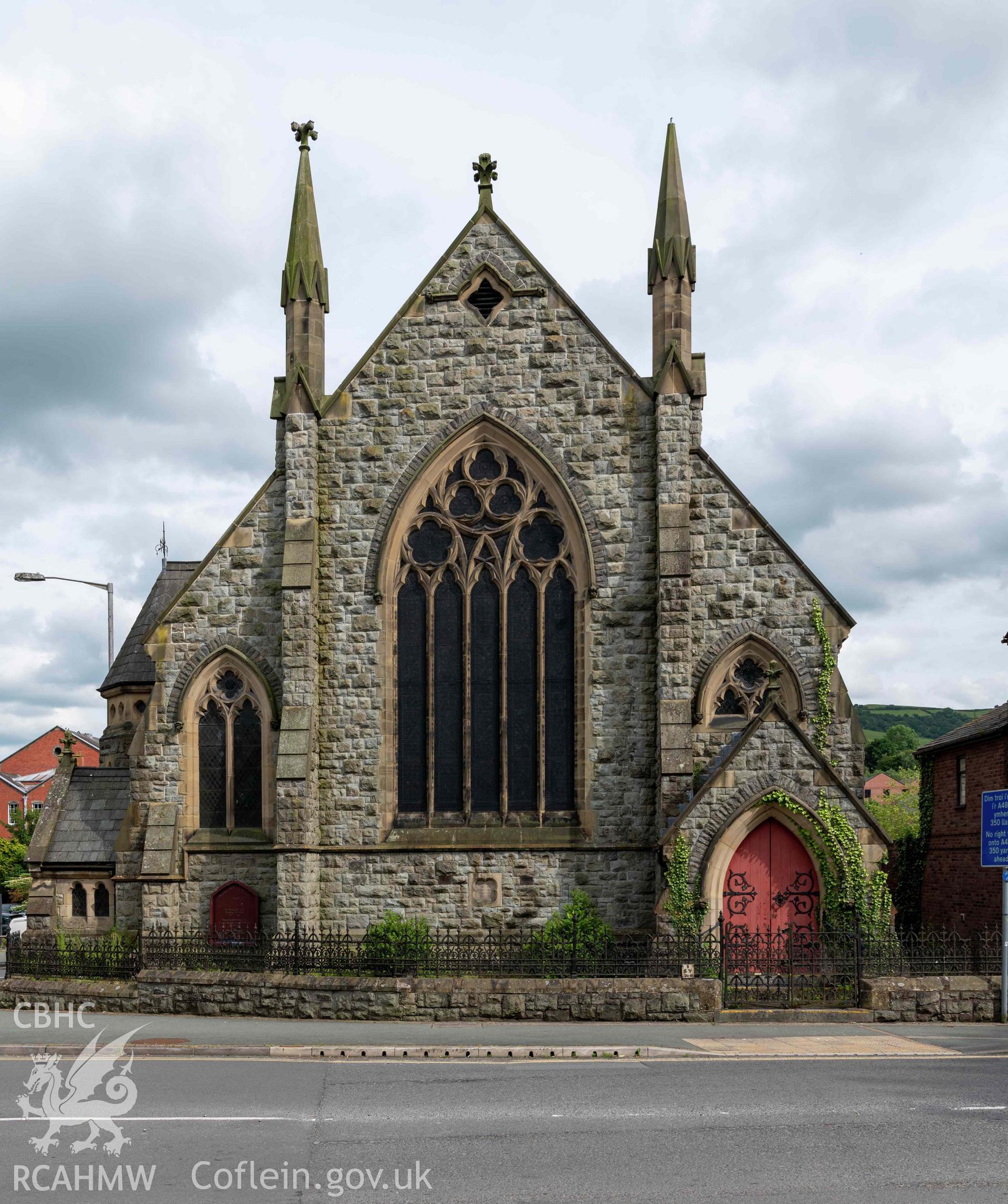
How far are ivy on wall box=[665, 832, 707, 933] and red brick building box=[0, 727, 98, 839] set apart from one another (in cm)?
5046

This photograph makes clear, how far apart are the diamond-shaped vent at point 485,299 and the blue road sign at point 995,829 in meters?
12.0

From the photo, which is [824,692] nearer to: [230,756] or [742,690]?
[742,690]

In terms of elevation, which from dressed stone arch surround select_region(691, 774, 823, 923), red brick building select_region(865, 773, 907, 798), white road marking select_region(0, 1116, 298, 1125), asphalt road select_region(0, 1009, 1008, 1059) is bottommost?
asphalt road select_region(0, 1009, 1008, 1059)

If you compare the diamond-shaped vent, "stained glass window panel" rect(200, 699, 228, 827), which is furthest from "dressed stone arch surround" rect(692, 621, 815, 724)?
"stained glass window panel" rect(200, 699, 228, 827)

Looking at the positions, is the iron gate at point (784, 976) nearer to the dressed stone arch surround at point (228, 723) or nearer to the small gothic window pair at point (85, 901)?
the dressed stone arch surround at point (228, 723)

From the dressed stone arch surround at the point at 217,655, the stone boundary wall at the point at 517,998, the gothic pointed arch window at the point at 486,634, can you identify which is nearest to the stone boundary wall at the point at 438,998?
the stone boundary wall at the point at 517,998

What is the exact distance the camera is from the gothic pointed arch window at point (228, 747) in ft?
72.1

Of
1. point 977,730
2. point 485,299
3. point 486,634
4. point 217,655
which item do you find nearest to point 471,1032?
point 486,634

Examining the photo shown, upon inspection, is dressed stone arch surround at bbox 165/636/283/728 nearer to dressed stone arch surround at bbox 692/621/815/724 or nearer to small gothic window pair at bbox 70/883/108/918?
small gothic window pair at bbox 70/883/108/918

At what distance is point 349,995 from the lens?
1573cm

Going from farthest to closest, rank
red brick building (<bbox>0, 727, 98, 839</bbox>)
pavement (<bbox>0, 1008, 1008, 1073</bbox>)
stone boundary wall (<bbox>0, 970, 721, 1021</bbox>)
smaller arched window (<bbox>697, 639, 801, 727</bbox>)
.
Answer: red brick building (<bbox>0, 727, 98, 839</bbox>) < smaller arched window (<bbox>697, 639, 801, 727</bbox>) < stone boundary wall (<bbox>0, 970, 721, 1021</bbox>) < pavement (<bbox>0, 1008, 1008, 1073</bbox>)

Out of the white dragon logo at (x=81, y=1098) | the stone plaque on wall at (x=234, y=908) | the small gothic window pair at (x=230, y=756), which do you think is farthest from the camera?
the small gothic window pair at (x=230, y=756)

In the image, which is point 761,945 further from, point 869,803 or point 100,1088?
point 869,803

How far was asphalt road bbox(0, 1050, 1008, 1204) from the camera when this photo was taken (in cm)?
772
